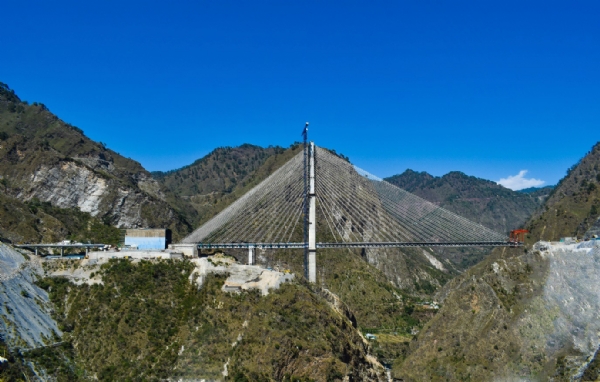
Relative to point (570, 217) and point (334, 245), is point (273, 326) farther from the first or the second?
point (570, 217)

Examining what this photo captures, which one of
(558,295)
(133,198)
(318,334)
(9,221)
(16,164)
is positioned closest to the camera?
(318,334)

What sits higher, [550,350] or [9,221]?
[9,221]

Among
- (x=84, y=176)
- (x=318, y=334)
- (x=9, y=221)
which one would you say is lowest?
(x=318, y=334)

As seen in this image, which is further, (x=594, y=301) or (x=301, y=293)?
(x=594, y=301)

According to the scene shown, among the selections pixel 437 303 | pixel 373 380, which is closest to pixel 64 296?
pixel 373 380

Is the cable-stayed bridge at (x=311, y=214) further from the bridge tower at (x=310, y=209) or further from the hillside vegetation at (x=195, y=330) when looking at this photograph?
the hillside vegetation at (x=195, y=330)

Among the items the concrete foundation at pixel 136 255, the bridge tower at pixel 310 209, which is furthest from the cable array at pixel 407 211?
the concrete foundation at pixel 136 255

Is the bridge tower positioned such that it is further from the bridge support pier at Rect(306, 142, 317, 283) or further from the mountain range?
the mountain range

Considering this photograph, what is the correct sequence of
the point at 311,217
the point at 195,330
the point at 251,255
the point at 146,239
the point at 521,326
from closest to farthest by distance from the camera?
the point at 195,330
the point at 521,326
the point at 146,239
the point at 251,255
the point at 311,217

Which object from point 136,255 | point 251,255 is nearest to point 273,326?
point 136,255

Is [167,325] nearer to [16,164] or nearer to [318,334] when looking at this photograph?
[318,334]

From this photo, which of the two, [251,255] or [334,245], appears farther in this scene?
[334,245]
